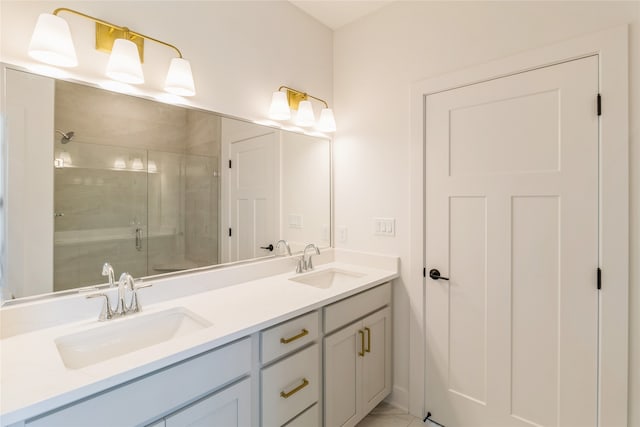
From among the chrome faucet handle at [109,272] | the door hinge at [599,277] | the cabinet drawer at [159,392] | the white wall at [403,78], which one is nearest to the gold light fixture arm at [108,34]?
the chrome faucet handle at [109,272]

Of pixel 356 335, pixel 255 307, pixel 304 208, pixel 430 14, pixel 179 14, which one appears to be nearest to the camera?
pixel 255 307

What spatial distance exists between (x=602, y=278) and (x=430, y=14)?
1696 millimetres

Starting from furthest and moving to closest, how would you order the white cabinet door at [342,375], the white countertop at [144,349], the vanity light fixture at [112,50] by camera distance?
the white cabinet door at [342,375], the vanity light fixture at [112,50], the white countertop at [144,349]

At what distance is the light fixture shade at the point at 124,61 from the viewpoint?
1.24 metres

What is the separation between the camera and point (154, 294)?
4.62 feet

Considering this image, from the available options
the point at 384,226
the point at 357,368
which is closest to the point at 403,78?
the point at 384,226

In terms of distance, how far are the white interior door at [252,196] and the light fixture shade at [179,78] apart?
0.40m

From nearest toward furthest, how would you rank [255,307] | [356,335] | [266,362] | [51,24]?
[51,24], [266,362], [255,307], [356,335]

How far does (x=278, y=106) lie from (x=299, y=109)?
21 centimetres

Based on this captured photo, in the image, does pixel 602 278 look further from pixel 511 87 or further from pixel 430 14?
pixel 430 14

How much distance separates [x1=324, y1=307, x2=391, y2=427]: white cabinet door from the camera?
155 centimetres

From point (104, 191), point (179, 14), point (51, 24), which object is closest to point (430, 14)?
point (179, 14)

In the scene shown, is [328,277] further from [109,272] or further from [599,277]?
[599,277]

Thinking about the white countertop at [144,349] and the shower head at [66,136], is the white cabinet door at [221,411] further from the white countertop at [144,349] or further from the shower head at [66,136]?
→ the shower head at [66,136]
